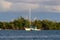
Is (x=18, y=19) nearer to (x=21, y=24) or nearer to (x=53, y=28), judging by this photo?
(x=21, y=24)

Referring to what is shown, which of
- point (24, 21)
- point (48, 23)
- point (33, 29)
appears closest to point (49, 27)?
point (48, 23)

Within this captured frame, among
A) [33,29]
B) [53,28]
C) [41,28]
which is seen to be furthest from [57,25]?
[33,29]

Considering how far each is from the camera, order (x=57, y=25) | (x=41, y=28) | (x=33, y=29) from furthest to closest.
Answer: (x=57, y=25) → (x=41, y=28) → (x=33, y=29)

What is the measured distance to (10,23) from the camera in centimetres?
15850

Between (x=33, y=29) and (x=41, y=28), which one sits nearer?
(x=33, y=29)

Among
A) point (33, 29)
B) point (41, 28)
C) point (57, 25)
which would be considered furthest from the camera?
point (57, 25)

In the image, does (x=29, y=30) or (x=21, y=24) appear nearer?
(x=29, y=30)

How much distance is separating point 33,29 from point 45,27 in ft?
102

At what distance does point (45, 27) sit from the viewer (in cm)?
15625

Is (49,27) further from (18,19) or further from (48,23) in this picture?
(18,19)

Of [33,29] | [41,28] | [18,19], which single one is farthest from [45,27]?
[33,29]

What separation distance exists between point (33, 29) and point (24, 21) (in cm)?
3074

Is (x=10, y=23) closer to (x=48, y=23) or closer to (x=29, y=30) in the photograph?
(x=48, y=23)

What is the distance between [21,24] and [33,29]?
33.2 metres
